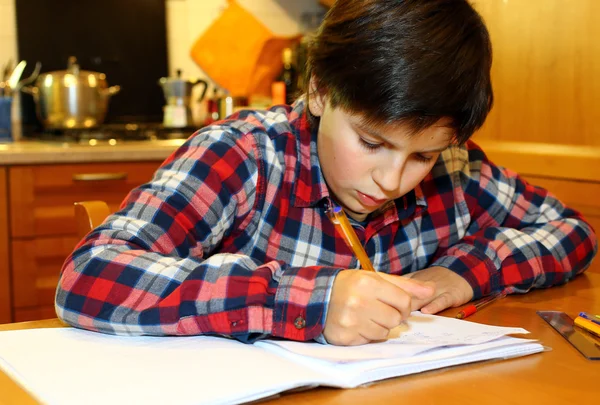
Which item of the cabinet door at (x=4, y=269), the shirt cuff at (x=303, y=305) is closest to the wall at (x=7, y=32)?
the cabinet door at (x=4, y=269)

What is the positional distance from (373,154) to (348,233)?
13 centimetres

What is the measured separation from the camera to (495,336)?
889mm

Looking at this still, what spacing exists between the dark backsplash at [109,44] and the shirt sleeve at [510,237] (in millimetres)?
1844

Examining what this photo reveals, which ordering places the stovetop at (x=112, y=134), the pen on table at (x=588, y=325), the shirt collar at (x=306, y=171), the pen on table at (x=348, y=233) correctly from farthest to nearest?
the stovetop at (x=112, y=134)
the shirt collar at (x=306, y=171)
the pen on table at (x=348, y=233)
the pen on table at (x=588, y=325)

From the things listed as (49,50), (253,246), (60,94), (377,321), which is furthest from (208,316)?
(49,50)

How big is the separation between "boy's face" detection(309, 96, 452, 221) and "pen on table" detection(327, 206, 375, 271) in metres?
0.03

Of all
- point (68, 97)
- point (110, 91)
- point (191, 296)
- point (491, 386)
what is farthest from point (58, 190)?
point (491, 386)

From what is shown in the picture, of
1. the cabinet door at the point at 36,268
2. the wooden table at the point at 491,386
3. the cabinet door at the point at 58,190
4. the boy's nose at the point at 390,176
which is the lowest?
the cabinet door at the point at 36,268

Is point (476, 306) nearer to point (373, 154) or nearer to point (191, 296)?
point (373, 154)

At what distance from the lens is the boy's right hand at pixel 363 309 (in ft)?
2.83

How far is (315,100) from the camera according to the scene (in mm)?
1160

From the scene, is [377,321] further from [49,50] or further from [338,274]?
[49,50]

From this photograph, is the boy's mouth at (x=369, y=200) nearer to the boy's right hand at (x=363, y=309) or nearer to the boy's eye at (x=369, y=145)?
the boy's eye at (x=369, y=145)

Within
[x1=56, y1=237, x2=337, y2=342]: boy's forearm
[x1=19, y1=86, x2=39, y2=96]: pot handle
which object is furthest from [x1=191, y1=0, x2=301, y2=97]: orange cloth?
[x1=56, y1=237, x2=337, y2=342]: boy's forearm
